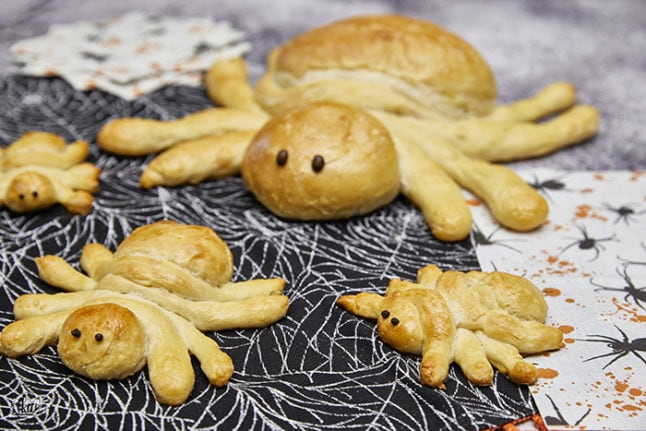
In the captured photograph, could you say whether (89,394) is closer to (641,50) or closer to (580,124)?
(580,124)

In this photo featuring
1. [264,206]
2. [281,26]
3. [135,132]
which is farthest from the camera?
[281,26]

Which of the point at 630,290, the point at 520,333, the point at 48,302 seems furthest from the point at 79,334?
the point at 630,290

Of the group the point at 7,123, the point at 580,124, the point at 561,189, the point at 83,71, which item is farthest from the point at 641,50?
the point at 7,123

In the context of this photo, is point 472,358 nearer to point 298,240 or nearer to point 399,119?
point 298,240

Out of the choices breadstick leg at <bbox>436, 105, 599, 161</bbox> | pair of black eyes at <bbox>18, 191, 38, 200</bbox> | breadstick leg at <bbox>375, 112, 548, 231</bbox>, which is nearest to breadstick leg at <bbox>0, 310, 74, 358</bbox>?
pair of black eyes at <bbox>18, 191, 38, 200</bbox>

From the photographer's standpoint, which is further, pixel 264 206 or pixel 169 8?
pixel 169 8

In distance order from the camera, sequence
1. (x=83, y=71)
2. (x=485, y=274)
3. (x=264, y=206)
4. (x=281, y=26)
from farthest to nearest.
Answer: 1. (x=281, y=26)
2. (x=83, y=71)
3. (x=264, y=206)
4. (x=485, y=274)

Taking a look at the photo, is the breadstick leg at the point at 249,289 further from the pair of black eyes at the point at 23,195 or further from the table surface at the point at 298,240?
the pair of black eyes at the point at 23,195

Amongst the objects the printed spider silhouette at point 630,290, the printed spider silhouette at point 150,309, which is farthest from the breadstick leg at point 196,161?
the printed spider silhouette at point 630,290
